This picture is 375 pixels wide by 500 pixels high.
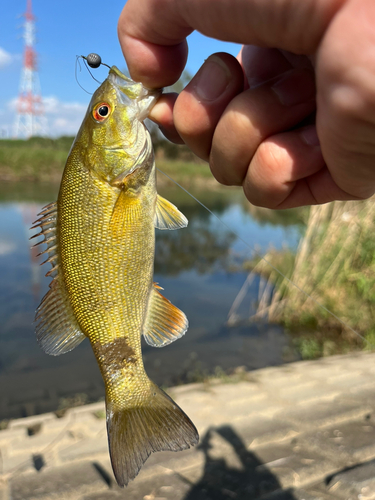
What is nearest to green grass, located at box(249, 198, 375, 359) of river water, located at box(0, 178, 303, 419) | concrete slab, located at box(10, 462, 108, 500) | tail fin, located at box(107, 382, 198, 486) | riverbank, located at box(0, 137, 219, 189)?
river water, located at box(0, 178, 303, 419)

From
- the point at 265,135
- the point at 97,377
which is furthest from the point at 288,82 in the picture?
the point at 97,377

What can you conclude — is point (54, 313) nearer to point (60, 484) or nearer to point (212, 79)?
point (212, 79)

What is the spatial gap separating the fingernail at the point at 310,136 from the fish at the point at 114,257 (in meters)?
0.63

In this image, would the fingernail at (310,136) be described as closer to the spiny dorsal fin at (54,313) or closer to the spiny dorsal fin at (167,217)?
the spiny dorsal fin at (167,217)

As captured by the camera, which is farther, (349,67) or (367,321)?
(367,321)

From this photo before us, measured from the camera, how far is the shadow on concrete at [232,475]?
4016 millimetres

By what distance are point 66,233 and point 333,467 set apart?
405cm

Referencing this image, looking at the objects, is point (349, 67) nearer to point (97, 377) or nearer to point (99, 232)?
point (99, 232)

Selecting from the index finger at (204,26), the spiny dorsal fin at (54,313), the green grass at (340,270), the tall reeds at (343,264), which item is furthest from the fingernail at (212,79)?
the green grass at (340,270)

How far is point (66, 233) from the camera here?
5.67ft

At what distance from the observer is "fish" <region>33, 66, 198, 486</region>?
173cm

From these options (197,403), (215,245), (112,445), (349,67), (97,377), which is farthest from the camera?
(215,245)

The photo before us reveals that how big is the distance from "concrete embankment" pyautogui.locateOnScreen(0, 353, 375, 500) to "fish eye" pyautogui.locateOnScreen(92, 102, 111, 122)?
357cm

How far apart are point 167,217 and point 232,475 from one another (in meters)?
3.54
